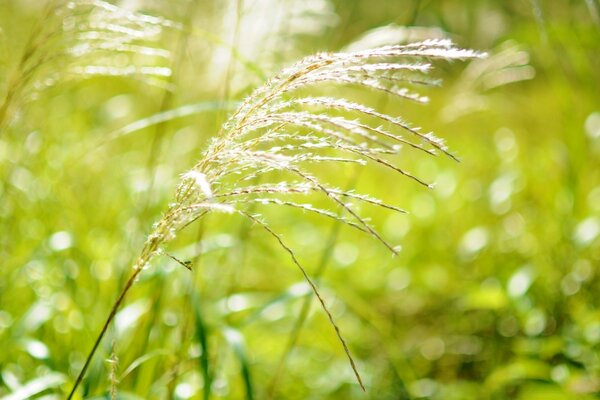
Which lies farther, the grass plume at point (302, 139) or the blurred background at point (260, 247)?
the blurred background at point (260, 247)

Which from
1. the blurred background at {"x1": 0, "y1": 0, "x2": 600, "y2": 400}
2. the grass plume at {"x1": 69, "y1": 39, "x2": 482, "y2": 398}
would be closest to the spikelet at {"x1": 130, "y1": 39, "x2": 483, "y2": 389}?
the grass plume at {"x1": 69, "y1": 39, "x2": 482, "y2": 398}

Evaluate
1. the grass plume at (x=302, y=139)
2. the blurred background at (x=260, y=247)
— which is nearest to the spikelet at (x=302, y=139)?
the grass plume at (x=302, y=139)

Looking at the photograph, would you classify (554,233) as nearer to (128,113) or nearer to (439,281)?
(439,281)

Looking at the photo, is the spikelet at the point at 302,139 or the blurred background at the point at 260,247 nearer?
the spikelet at the point at 302,139

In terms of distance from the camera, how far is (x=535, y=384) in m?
2.07

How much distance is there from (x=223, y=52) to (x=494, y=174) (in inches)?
75.6

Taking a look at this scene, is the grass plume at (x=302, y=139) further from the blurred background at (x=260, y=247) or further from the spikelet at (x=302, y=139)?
the blurred background at (x=260, y=247)

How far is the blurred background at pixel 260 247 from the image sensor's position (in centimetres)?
160

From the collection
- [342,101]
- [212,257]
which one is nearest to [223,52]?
[212,257]

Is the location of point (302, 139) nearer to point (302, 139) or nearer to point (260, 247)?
point (302, 139)

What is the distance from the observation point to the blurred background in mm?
1597

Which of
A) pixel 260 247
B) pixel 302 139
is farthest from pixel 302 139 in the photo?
pixel 260 247

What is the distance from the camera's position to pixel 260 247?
2.33 metres

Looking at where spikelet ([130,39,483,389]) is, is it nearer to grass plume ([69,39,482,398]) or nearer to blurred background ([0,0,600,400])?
grass plume ([69,39,482,398])
